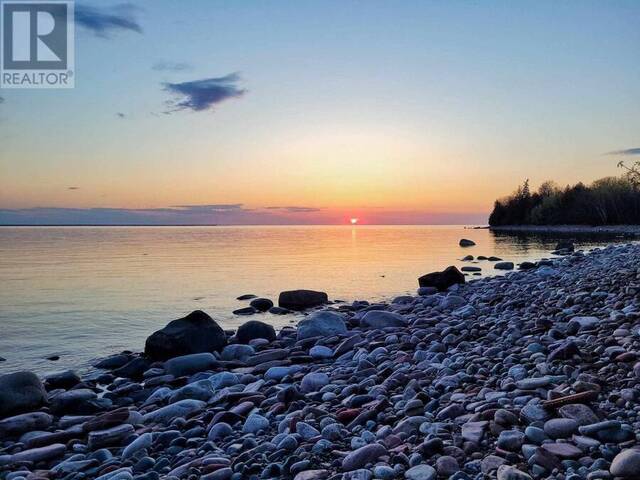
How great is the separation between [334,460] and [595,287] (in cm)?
765

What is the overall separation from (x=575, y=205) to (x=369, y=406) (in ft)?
330

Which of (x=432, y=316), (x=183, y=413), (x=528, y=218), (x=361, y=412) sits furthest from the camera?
(x=528, y=218)

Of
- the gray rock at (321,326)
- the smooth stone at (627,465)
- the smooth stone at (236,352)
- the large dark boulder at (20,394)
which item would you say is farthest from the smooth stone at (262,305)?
the smooth stone at (627,465)

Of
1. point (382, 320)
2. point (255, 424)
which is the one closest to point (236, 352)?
point (382, 320)

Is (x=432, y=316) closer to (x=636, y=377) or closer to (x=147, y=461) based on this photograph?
(x=636, y=377)

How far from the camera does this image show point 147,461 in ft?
15.4

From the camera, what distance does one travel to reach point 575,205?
93125mm

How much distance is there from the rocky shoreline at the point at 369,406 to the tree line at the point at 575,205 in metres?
79.2

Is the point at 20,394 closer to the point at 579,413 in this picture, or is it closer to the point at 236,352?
the point at 236,352

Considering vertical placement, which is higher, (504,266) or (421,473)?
(421,473)

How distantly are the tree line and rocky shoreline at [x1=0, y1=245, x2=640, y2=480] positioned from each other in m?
79.2

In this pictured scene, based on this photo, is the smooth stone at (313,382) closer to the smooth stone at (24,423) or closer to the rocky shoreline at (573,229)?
the smooth stone at (24,423)

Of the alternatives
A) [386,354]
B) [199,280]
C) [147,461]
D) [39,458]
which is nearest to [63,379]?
[39,458]

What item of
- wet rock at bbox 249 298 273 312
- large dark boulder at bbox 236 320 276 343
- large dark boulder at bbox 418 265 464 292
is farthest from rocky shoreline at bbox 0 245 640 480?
large dark boulder at bbox 418 265 464 292
